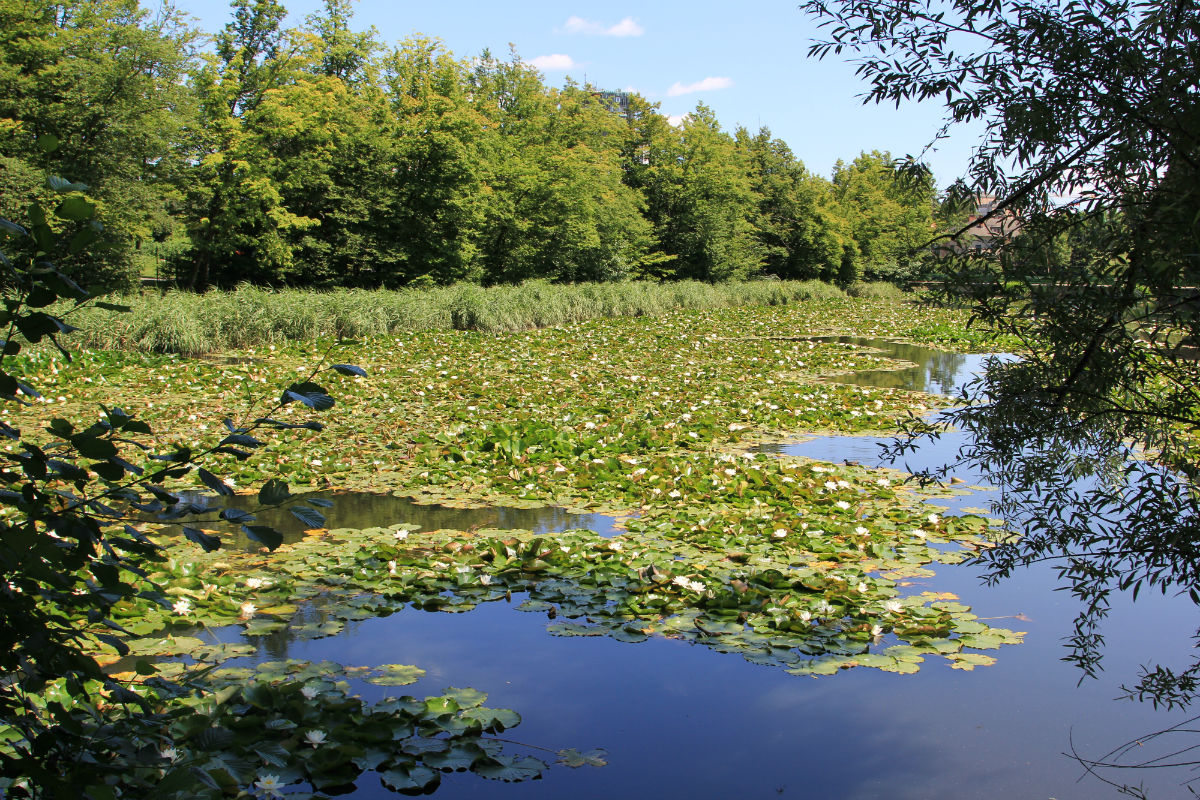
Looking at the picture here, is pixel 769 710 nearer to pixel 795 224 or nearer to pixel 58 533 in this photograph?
pixel 58 533

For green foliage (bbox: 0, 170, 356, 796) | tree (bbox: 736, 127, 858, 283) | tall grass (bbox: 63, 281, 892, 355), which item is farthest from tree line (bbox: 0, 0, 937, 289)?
green foliage (bbox: 0, 170, 356, 796)

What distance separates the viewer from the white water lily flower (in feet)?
8.87

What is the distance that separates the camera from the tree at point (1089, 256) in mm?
2209

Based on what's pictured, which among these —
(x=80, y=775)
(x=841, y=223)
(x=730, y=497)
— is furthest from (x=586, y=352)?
(x=841, y=223)

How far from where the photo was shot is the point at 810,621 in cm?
429

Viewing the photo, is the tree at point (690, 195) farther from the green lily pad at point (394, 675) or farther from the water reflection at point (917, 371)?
the green lily pad at point (394, 675)

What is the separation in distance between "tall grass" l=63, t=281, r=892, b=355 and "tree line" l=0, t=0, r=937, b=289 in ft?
16.9

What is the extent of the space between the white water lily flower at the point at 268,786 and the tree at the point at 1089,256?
258 cm

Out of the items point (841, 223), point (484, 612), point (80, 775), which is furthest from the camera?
point (841, 223)

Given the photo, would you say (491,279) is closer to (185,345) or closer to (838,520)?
(185,345)

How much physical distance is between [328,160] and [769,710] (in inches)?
1007

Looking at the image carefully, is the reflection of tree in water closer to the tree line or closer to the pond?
the tree line

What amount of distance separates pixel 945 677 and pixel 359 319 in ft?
47.4

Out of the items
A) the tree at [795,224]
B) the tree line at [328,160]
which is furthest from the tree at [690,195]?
the tree at [795,224]
